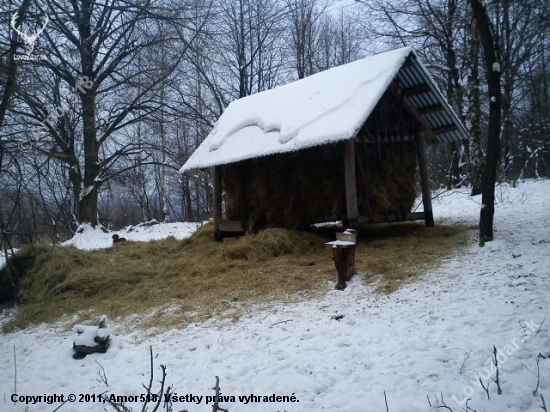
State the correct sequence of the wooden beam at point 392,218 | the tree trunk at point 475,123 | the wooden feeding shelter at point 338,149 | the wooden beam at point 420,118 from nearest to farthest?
the wooden feeding shelter at point 338,149, the wooden beam at point 392,218, the wooden beam at point 420,118, the tree trunk at point 475,123

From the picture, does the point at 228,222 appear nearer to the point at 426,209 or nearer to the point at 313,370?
the point at 426,209

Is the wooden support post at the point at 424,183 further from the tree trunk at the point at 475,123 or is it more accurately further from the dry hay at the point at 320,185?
the tree trunk at the point at 475,123

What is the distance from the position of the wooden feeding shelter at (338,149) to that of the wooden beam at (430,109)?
0.07ft

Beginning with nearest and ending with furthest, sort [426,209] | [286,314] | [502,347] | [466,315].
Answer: [502,347], [466,315], [286,314], [426,209]

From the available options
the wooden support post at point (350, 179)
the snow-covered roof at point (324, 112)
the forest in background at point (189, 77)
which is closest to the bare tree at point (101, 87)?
the forest in background at point (189, 77)

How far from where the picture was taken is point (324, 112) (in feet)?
24.1

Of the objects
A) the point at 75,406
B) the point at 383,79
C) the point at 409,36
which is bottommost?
the point at 75,406

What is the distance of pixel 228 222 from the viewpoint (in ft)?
29.9

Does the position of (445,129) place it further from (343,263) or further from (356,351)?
(356,351)

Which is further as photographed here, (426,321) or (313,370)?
(426,321)

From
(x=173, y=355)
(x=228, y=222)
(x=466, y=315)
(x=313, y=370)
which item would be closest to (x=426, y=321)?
(x=466, y=315)

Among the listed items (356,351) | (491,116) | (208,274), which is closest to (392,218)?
(491,116)

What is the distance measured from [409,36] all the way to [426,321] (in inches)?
550

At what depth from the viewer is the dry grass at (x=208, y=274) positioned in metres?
5.44
